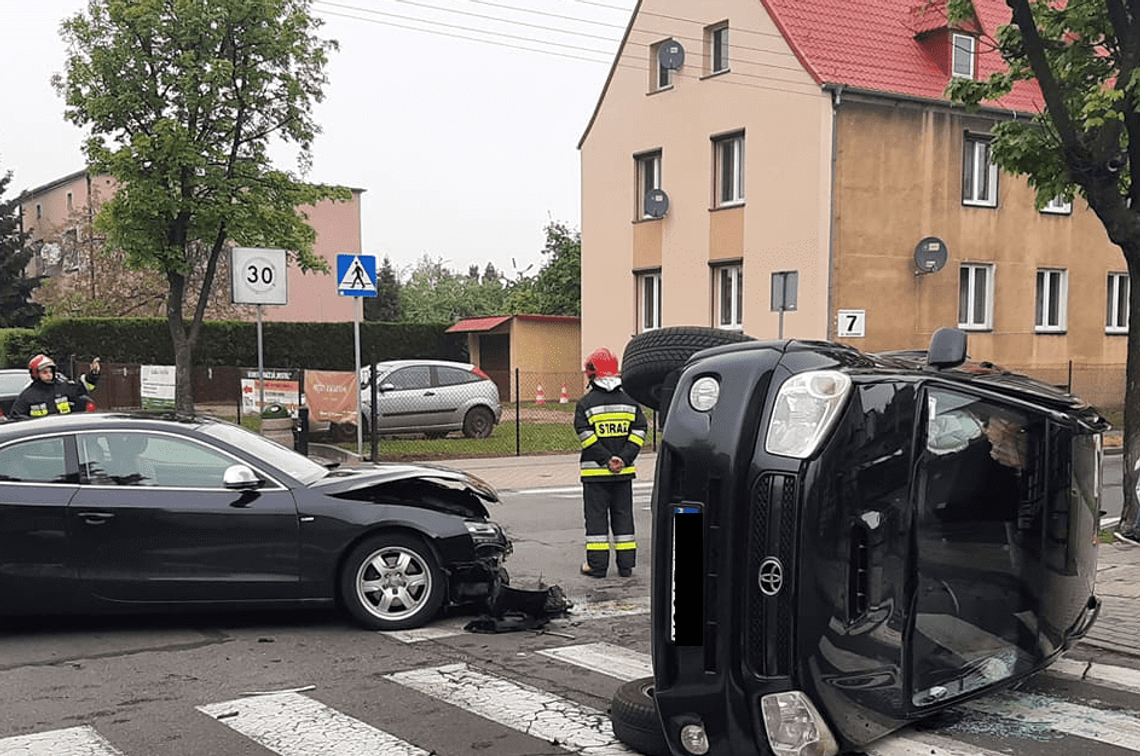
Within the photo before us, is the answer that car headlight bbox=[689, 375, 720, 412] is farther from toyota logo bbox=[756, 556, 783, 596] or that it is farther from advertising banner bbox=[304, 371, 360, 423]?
advertising banner bbox=[304, 371, 360, 423]

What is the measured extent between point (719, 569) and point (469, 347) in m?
32.7

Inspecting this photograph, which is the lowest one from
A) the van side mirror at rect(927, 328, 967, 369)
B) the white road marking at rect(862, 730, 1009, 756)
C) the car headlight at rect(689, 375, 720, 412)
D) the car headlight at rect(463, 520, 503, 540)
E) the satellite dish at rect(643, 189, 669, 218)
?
the white road marking at rect(862, 730, 1009, 756)

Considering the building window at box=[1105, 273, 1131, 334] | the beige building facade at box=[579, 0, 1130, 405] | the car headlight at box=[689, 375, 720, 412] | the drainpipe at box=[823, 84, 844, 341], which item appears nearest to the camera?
the car headlight at box=[689, 375, 720, 412]

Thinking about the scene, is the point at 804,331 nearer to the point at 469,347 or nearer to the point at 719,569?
the point at 469,347

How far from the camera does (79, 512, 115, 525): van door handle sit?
21.3 feet

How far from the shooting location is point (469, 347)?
35.9 m

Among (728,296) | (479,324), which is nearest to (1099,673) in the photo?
(728,296)

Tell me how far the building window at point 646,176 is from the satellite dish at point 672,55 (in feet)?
7.90

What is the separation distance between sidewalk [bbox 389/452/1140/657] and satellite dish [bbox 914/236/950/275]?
10.5 metres

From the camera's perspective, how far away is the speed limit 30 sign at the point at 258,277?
15.0 metres

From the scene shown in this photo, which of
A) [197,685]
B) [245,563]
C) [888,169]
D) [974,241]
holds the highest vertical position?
[888,169]

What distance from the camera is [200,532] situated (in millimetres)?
6555

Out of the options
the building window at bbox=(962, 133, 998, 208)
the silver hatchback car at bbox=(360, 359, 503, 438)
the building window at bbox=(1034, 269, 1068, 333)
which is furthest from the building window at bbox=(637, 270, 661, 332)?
the building window at bbox=(1034, 269, 1068, 333)

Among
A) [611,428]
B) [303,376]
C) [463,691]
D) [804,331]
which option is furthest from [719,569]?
[804,331]
